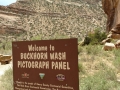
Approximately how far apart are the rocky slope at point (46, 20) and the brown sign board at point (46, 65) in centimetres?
3973

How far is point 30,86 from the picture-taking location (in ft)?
14.5

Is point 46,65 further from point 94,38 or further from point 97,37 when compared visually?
point 97,37

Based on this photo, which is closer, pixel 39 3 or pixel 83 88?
pixel 83 88

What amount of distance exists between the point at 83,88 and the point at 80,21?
5282 cm

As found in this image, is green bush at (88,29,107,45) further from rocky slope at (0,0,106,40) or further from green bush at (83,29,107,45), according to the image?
rocky slope at (0,0,106,40)

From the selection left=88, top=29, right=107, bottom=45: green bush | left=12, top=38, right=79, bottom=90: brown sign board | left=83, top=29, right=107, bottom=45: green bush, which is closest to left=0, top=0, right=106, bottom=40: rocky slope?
left=88, top=29, right=107, bottom=45: green bush

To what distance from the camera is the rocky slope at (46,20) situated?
168 ft

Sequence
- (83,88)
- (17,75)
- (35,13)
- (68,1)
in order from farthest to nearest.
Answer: (68,1) → (35,13) → (83,88) → (17,75)

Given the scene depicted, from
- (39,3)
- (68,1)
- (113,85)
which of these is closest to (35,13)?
(39,3)

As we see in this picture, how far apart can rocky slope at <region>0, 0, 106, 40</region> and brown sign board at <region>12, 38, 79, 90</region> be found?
3973 cm

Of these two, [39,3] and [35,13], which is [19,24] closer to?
[35,13]

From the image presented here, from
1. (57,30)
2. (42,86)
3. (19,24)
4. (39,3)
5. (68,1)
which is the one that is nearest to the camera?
(42,86)

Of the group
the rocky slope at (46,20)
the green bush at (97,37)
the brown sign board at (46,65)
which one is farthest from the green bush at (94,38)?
the rocky slope at (46,20)

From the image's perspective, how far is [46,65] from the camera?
166 inches
